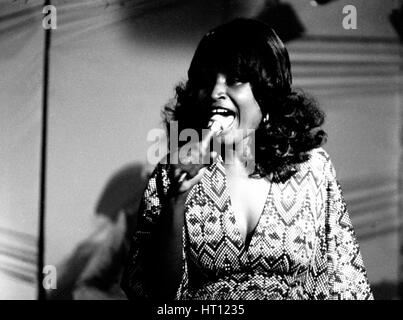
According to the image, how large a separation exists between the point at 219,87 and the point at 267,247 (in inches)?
14.2

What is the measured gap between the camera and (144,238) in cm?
112

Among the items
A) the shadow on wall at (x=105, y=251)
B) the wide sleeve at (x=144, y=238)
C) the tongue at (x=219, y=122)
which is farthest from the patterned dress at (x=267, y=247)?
the shadow on wall at (x=105, y=251)

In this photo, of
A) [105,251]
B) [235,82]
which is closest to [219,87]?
[235,82]

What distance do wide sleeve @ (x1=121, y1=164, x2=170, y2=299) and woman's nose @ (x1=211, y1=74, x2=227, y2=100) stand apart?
0.19 metres

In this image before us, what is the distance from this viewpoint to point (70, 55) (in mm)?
1679

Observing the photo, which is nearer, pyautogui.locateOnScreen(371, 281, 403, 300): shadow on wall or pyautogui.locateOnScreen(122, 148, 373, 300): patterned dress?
pyautogui.locateOnScreen(122, 148, 373, 300): patterned dress

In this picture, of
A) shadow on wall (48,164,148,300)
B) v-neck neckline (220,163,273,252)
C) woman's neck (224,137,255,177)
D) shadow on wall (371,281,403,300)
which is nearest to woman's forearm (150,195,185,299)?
v-neck neckline (220,163,273,252)

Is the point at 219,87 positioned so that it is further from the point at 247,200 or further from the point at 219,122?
the point at 247,200

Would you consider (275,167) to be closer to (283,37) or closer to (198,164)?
(198,164)

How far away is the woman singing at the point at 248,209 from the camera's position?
1093mm

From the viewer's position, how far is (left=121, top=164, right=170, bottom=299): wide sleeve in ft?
3.64

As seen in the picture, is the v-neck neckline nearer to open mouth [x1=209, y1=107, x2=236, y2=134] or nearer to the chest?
the chest

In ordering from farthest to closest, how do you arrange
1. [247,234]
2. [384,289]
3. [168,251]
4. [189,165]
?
[384,289] < [247,234] < [168,251] < [189,165]
